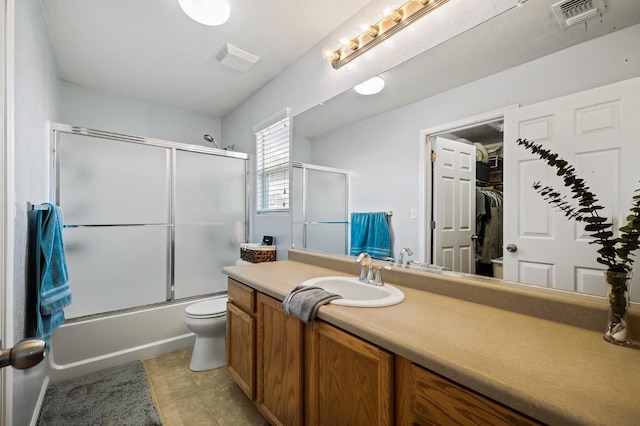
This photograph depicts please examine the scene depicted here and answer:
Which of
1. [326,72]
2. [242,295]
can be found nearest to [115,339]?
[242,295]

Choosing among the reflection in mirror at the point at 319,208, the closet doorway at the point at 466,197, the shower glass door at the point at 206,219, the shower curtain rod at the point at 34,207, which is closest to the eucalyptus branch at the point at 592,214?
the closet doorway at the point at 466,197

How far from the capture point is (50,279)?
1479 millimetres

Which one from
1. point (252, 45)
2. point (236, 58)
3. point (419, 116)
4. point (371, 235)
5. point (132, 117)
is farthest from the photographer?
point (132, 117)

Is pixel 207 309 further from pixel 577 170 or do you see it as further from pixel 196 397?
pixel 577 170

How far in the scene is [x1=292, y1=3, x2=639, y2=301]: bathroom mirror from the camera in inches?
40.9

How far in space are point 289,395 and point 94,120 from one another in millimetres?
3004

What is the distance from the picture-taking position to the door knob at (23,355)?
520 mm

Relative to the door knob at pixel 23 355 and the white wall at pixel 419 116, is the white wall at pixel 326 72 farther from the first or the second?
the door knob at pixel 23 355

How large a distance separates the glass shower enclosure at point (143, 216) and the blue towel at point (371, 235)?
5.19ft

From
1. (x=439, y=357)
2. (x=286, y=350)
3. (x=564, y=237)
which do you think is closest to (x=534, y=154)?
(x=564, y=237)

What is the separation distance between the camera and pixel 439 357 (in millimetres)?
675

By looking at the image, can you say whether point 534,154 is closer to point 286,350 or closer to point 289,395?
point 286,350

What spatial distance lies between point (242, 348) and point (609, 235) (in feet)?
5.42

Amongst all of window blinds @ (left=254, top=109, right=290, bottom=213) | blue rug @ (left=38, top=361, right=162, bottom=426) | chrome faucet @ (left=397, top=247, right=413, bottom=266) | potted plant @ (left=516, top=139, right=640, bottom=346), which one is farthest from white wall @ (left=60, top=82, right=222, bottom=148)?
potted plant @ (left=516, top=139, right=640, bottom=346)
